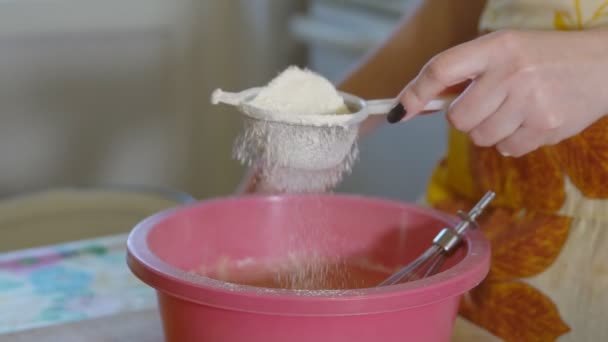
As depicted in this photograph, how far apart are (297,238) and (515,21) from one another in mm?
255

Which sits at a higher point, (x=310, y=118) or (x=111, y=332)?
(x=310, y=118)

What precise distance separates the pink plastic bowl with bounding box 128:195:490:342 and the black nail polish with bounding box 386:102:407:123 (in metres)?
0.10

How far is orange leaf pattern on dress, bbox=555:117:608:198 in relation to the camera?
67cm

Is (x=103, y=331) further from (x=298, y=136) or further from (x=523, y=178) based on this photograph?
(x=523, y=178)

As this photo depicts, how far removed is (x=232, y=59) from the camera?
1.87 metres

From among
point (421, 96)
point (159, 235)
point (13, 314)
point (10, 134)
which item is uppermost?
point (421, 96)

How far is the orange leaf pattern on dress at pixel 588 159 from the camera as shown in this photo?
2.19 ft

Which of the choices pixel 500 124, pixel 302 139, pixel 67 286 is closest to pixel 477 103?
pixel 500 124

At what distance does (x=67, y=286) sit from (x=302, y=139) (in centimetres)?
32

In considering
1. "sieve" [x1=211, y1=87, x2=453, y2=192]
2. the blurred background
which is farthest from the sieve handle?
the blurred background

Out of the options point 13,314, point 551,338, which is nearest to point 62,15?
point 13,314

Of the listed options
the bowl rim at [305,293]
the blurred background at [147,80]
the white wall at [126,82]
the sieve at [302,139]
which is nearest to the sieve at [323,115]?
the sieve at [302,139]

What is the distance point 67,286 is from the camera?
83cm

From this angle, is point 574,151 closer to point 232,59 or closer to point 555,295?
point 555,295
